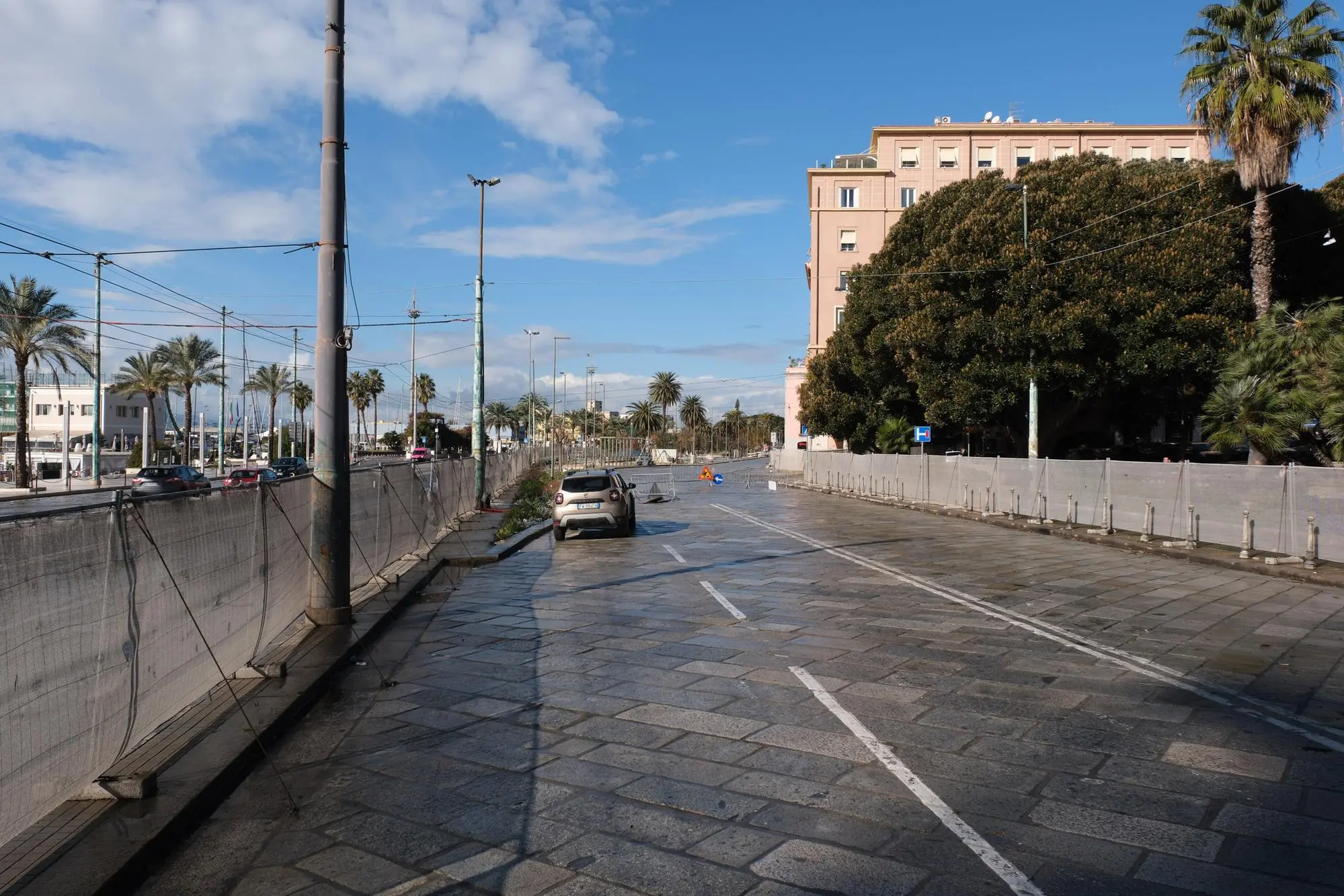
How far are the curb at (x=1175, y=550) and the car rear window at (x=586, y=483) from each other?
33.6ft

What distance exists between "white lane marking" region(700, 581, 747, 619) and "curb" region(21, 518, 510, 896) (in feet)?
13.3

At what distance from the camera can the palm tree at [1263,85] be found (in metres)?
24.0

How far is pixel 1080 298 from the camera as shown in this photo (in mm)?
29484

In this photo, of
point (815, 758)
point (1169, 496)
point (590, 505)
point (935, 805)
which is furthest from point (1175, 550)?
point (935, 805)

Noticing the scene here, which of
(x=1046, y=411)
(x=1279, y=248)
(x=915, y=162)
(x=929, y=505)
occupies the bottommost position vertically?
(x=929, y=505)

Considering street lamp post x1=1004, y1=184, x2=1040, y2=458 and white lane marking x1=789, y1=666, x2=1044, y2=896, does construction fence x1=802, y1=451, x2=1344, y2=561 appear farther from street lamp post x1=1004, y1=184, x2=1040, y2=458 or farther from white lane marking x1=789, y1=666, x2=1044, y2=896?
white lane marking x1=789, y1=666, x2=1044, y2=896

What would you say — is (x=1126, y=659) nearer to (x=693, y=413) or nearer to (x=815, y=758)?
(x=815, y=758)

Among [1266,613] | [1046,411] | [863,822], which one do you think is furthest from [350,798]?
[1046,411]

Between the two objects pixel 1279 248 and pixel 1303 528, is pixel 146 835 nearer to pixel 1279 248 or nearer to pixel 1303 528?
pixel 1303 528

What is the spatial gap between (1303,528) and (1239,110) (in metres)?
14.8

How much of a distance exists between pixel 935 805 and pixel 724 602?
6.80 meters

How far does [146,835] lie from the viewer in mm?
4246

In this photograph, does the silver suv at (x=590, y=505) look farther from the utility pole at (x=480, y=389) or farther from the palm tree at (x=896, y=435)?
the palm tree at (x=896, y=435)

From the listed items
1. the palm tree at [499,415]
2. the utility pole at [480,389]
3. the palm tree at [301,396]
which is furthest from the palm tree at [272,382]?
the utility pole at [480,389]
